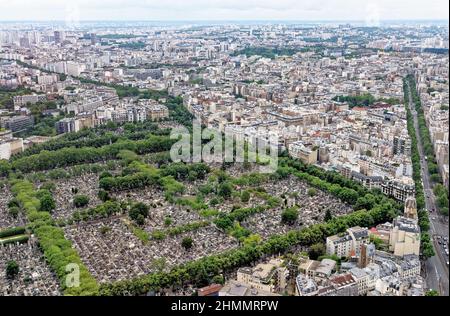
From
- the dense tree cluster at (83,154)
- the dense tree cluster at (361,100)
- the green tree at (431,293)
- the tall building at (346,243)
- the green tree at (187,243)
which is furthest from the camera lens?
the dense tree cluster at (361,100)

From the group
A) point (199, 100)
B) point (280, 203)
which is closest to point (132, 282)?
point (280, 203)

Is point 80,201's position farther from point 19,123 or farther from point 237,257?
point 19,123

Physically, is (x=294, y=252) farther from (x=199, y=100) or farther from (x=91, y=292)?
(x=199, y=100)

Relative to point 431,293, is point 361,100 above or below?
above

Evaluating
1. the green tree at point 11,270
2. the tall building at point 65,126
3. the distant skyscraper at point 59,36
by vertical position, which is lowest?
the green tree at point 11,270

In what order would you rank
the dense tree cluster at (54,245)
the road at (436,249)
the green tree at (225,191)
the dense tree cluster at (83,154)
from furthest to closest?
Result: the dense tree cluster at (83,154), the green tree at (225,191), the dense tree cluster at (54,245), the road at (436,249)

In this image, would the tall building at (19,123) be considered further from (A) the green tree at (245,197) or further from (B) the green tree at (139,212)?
(A) the green tree at (245,197)

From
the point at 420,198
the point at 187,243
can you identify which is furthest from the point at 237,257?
the point at 420,198

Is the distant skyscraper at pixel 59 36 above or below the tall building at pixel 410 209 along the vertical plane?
above

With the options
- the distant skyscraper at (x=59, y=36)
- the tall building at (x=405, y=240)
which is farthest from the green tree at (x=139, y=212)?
the distant skyscraper at (x=59, y=36)
